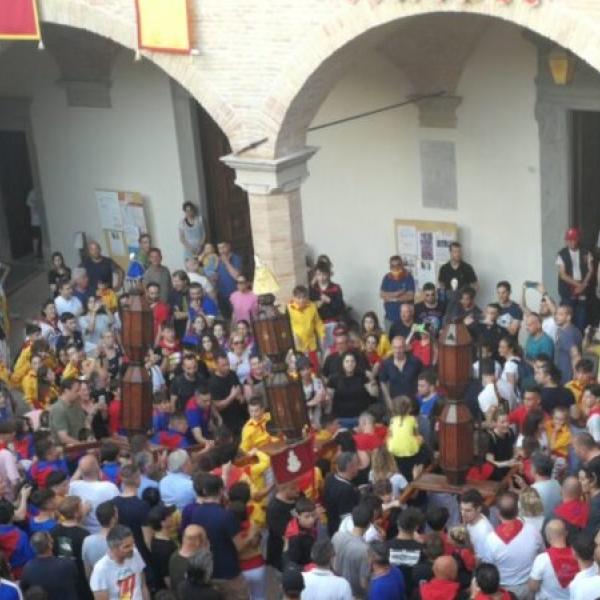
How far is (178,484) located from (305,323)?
163 inches

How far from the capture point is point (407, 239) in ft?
55.8

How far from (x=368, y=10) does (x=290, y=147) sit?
2094 mm

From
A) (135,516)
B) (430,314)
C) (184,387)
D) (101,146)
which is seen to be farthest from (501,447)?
(101,146)

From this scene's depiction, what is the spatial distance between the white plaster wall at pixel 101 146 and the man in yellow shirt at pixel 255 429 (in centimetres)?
799

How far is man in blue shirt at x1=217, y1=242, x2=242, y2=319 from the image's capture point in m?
16.4

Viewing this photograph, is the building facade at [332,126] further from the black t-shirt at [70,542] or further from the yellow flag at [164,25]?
the black t-shirt at [70,542]

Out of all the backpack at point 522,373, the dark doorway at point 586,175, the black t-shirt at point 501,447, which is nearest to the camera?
the black t-shirt at point 501,447

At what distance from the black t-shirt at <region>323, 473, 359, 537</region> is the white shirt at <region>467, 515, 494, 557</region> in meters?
1.14

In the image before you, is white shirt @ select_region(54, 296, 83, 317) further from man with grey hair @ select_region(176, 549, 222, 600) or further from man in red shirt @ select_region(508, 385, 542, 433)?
man with grey hair @ select_region(176, 549, 222, 600)

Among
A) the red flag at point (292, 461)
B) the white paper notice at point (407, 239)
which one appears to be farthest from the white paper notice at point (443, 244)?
the red flag at point (292, 461)

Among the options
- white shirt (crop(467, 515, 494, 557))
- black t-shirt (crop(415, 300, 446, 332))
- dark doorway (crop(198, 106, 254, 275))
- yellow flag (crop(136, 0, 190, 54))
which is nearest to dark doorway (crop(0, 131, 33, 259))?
dark doorway (crop(198, 106, 254, 275))

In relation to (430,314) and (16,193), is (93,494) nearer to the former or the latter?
(430,314)

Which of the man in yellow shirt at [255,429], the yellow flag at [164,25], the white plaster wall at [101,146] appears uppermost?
the yellow flag at [164,25]

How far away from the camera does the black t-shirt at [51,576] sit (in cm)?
902
